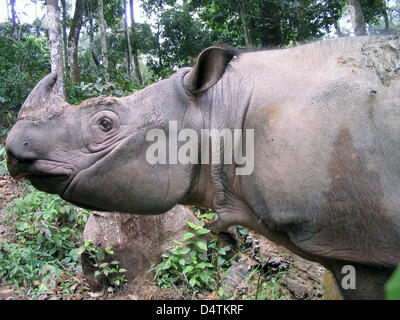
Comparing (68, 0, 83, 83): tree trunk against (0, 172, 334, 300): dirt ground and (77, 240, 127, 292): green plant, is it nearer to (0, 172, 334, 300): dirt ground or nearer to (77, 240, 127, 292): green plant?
(0, 172, 334, 300): dirt ground

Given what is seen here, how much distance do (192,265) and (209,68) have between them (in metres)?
3.11

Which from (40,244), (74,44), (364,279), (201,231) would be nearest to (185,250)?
(201,231)

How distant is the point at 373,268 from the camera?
2408 mm

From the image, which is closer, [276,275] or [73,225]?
[276,275]

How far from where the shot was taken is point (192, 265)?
5113mm

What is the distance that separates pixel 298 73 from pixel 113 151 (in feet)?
4.10

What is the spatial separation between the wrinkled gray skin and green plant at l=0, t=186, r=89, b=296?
2.78m

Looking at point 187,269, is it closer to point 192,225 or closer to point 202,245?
point 202,245

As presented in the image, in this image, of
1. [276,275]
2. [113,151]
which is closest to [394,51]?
[113,151]

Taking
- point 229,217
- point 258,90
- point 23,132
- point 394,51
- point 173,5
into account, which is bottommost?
point 229,217

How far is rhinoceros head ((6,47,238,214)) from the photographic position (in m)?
2.56

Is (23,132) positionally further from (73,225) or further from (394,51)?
(73,225)

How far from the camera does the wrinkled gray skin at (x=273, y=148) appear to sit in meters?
2.18
